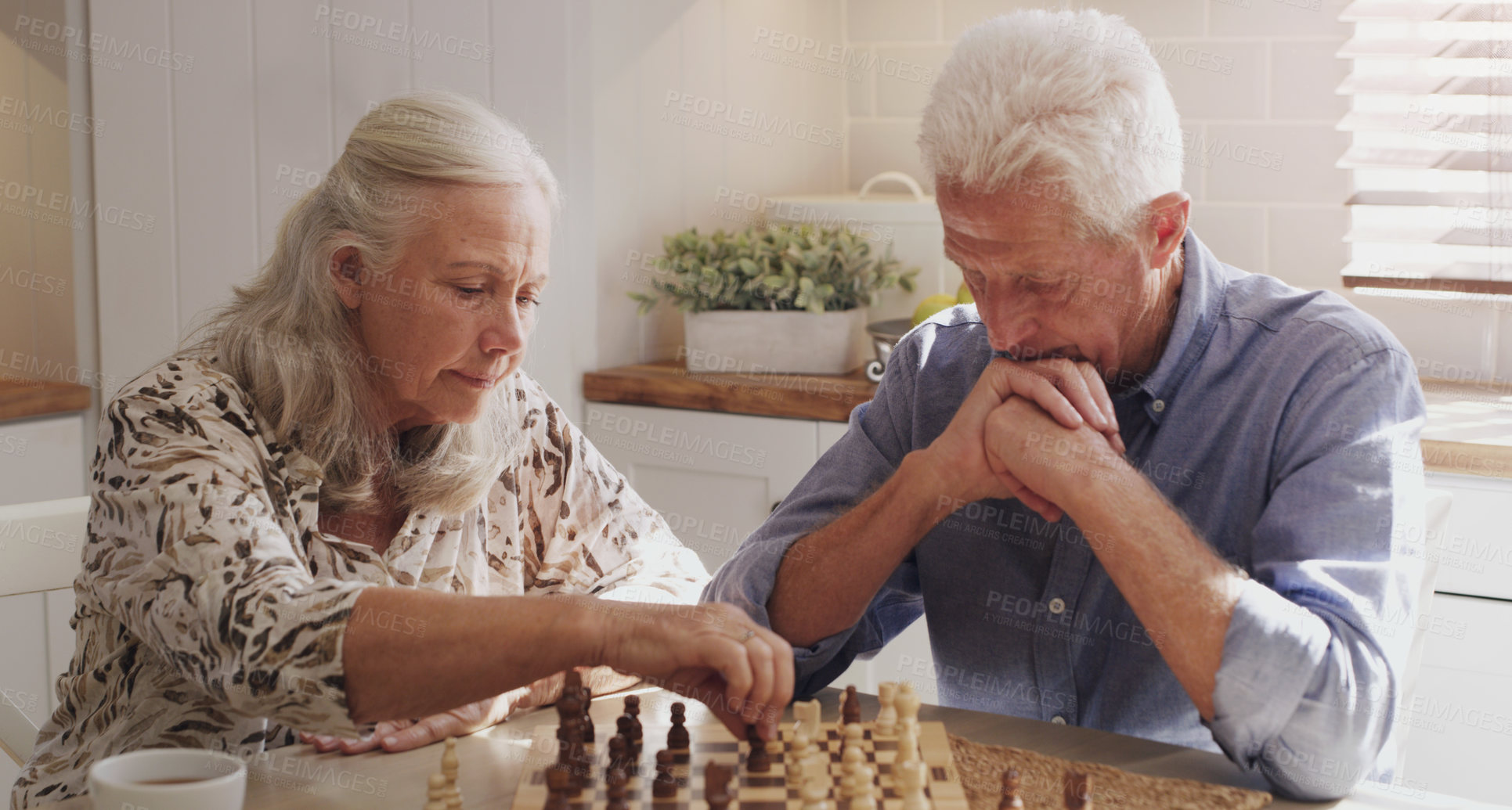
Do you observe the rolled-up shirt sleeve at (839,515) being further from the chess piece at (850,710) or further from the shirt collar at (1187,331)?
the shirt collar at (1187,331)

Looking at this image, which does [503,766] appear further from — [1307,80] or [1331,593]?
[1307,80]

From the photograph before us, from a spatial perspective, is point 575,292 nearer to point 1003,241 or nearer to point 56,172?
point 56,172

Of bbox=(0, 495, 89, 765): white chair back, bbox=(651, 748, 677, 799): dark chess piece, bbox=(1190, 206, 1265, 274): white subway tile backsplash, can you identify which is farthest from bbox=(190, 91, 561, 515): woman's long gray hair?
bbox=(1190, 206, 1265, 274): white subway tile backsplash

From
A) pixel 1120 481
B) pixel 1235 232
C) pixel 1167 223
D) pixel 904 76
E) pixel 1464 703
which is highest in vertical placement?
pixel 904 76

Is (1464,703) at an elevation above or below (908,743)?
below

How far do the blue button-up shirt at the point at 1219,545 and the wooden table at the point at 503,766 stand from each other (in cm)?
4

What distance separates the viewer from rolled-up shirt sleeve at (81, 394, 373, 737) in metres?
1.07

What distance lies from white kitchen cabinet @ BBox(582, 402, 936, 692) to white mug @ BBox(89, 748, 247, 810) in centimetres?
161

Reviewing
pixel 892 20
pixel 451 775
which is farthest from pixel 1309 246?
pixel 451 775

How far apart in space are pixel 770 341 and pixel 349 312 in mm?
1261

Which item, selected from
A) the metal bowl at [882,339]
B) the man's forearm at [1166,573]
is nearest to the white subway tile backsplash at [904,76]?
the metal bowl at [882,339]

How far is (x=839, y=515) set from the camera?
1.48 m

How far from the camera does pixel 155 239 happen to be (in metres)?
2.39

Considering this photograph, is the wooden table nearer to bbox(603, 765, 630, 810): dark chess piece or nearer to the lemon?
bbox(603, 765, 630, 810): dark chess piece
